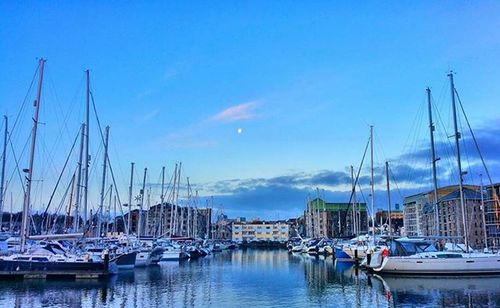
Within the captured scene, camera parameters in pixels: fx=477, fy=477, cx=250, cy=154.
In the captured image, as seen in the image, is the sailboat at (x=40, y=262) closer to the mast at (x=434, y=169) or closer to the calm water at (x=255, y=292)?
the calm water at (x=255, y=292)

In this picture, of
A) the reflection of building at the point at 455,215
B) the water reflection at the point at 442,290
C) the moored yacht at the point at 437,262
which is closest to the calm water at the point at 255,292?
the water reflection at the point at 442,290

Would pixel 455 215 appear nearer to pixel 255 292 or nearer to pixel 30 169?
pixel 255 292

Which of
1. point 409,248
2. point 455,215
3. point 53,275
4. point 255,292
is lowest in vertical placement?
Result: point 255,292

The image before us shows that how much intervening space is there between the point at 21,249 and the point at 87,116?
16.3 meters

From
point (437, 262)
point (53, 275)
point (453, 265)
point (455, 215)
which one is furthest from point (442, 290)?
point (455, 215)

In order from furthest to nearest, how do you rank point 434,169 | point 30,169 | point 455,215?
point 455,215 → point 434,169 → point 30,169

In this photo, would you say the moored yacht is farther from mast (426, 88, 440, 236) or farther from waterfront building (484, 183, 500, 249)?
waterfront building (484, 183, 500, 249)

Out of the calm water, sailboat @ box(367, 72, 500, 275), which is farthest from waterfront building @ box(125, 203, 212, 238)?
sailboat @ box(367, 72, 500, 275)

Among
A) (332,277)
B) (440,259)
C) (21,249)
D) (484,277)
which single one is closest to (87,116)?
(21,249)

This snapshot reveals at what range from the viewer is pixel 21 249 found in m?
42.2

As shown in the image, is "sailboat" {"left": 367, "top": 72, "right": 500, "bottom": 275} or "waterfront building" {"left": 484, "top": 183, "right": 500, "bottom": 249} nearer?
"sailboat" {"left": 367, "top": 72, "right": 500, "bottom": 275}

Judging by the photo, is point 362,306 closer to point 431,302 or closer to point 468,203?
point 431,302

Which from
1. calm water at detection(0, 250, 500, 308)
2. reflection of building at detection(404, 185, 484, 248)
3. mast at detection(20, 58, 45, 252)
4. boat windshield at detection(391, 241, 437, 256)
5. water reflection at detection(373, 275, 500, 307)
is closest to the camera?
water reflection at detection(373, 275, 500, 307)

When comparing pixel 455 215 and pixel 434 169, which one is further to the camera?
pixel 455 215
